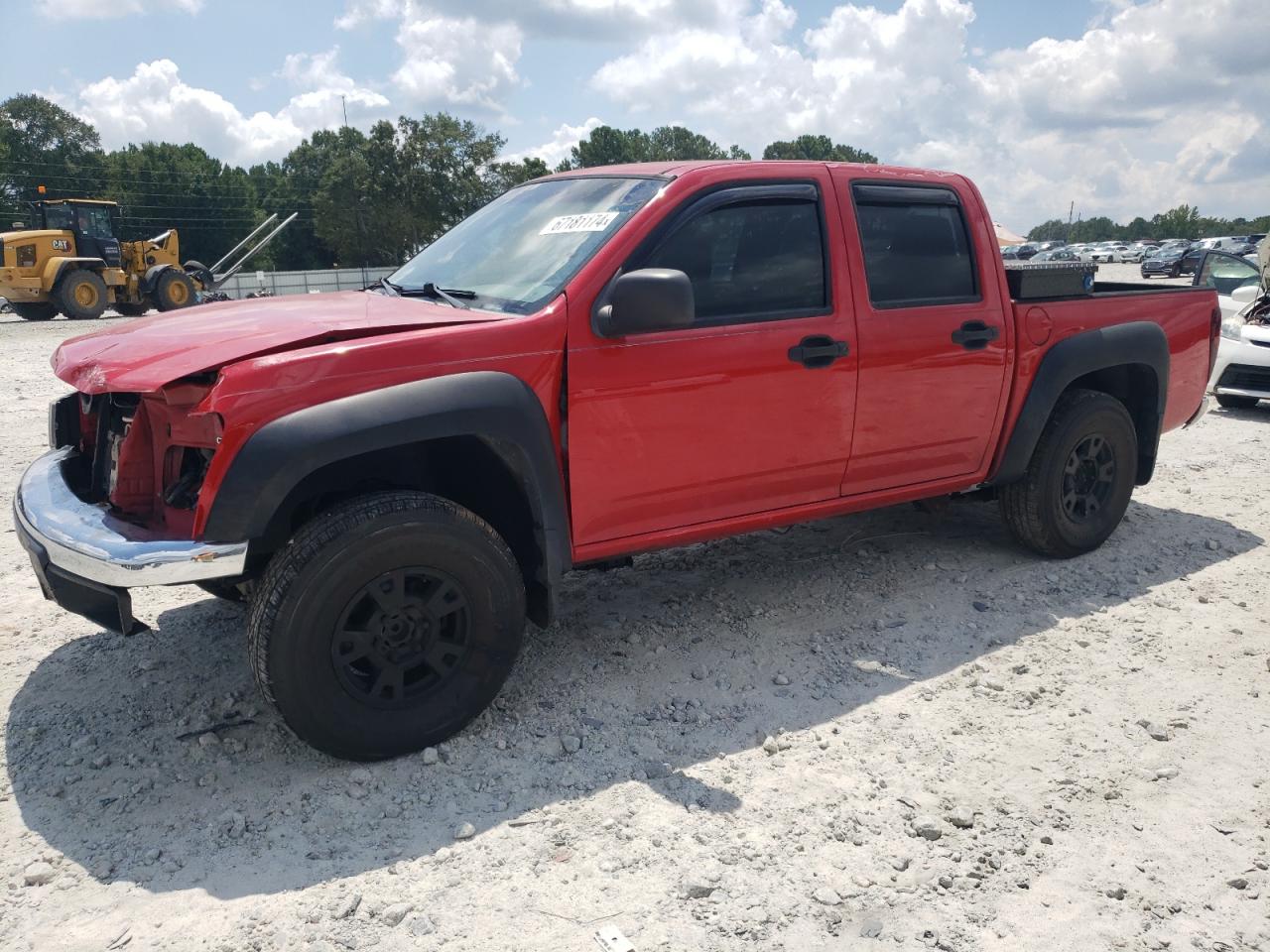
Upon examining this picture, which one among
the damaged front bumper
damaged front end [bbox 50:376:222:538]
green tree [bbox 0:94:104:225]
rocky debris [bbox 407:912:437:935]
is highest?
green tree [bbox 0:94:104:225]

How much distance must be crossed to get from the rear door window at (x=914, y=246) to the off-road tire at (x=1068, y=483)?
928 mm

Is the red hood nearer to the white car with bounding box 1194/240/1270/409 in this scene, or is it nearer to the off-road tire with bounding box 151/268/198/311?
the white car with bounding box 1194/240/1270/409

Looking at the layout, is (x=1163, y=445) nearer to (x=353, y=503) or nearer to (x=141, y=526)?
(x=353, y=503)

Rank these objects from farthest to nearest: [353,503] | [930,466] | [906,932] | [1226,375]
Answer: [1226,375]
[930,466]
[353,503]
[906,932]

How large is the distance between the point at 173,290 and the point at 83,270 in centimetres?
183

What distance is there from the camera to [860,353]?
397 centimetres

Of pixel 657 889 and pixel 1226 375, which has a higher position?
pixel 1226 375

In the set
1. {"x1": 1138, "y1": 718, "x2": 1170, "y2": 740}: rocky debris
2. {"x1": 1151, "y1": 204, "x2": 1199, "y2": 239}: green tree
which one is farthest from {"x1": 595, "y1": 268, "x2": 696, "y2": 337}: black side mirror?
{"x1": 1151, "y1": 204, "x2": 1199, "y2": 239}: green tree

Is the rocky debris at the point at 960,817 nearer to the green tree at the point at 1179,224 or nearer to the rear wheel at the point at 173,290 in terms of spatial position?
the rear wheel at the point at 173,290

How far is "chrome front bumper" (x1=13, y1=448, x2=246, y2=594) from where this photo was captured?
275 centimetres

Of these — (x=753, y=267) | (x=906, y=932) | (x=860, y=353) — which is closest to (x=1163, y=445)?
(x=860, y=353)

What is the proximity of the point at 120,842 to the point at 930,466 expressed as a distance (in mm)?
3466

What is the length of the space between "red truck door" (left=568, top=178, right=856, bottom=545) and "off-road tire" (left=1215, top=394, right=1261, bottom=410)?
707 cm

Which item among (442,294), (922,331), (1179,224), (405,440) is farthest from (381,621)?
(1179,224)
